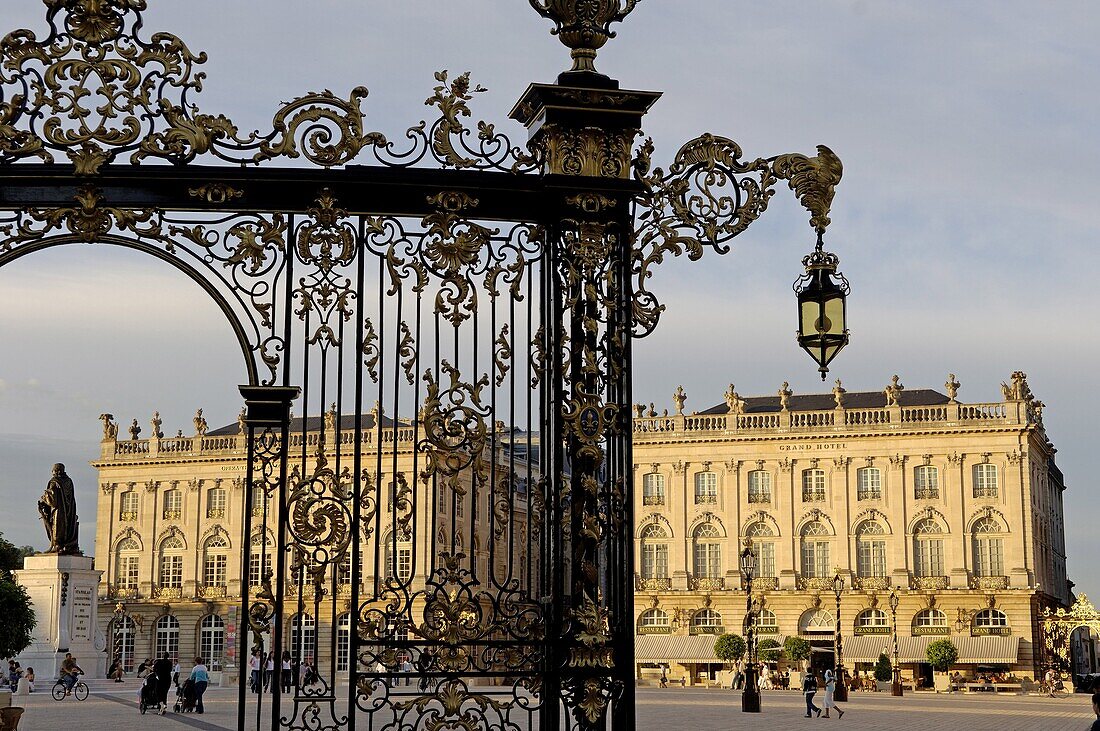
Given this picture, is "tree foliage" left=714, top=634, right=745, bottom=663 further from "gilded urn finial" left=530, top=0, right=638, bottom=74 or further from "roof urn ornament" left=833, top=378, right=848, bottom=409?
"gilded urn finial" left=530, top=0, right=638, bottom=74

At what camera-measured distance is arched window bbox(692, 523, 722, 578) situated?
60.6m

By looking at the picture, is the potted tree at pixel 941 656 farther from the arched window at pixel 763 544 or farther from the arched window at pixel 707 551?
the arched window at pixel 707 551

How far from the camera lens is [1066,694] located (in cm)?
5031

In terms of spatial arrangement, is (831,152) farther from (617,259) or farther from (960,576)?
(960,576)

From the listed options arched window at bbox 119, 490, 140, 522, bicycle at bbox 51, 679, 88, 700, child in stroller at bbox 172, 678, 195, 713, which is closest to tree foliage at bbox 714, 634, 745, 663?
Result: arched window at bbox 119, 490, 140, 522

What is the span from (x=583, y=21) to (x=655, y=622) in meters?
55.5

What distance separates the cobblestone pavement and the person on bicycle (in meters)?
0.33

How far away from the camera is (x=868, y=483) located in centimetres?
5875

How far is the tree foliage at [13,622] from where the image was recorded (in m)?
34.6

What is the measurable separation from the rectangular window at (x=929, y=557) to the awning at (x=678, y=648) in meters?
6.10

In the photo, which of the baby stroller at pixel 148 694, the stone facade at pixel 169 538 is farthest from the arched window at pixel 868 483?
the baby stroller at pixel 148 694

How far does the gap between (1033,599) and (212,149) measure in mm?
54675

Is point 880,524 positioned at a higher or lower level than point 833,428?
lower

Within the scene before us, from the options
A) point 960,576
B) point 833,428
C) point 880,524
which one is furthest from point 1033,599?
point 833,428
